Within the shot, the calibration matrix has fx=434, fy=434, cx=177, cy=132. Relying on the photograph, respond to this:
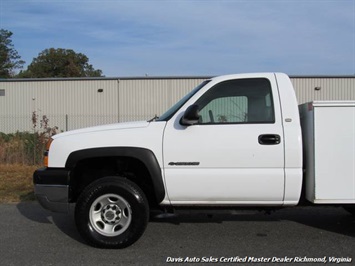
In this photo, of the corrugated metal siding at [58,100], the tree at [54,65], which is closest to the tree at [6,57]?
the tree at [54,65]

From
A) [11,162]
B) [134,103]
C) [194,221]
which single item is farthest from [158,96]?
[194,221]

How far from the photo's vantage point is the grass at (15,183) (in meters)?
8.65

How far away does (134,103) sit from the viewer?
3494cm

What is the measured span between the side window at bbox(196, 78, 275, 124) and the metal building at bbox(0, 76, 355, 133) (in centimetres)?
2825

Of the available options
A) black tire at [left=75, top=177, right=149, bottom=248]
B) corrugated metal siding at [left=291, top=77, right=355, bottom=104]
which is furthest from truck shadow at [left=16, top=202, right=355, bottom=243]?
corrugated metal siding at [left=291, top=77, right=355, bottom=104]

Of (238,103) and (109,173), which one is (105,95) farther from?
(238,103)

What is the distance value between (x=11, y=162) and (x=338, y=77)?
27571 mm

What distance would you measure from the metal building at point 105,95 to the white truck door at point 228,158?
28442 millimetres

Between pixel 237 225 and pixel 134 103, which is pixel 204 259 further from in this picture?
pixel 134 103

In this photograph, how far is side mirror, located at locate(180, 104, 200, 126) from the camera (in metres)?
5.06

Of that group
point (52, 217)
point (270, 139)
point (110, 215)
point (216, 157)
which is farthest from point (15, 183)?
point (270, 139)

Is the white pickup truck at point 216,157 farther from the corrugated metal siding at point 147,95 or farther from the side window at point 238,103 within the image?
the corrugated metal siding at point 147,95

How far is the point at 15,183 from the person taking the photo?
1026 cm

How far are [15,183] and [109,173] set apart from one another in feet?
18.0
